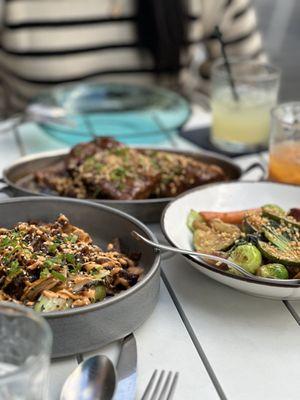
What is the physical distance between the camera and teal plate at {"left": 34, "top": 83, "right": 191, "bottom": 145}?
1995 mm

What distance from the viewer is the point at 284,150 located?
1648 millimetres

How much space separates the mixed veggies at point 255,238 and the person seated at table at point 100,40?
131 cm

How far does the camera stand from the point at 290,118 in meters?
1.71

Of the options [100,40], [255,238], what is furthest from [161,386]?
[100,40]

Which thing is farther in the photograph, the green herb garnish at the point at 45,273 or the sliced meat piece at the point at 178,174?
the sliced meat piece at the point at 178,174

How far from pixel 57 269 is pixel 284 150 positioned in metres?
0.75

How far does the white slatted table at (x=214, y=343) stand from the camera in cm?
102

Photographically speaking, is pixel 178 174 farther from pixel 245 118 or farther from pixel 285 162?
pixel 245 118

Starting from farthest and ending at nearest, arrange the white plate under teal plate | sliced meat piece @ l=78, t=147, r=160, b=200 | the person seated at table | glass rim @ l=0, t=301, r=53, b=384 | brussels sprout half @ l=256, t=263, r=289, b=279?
the person seated at table, sliced meat piece @ l=78, t=147, r=160, b=200, the white plate under teal plate, brussels sprout half @ l=256, t=263, r=289, b=279, glass rim @ l=0, t=301, r=53, b=384

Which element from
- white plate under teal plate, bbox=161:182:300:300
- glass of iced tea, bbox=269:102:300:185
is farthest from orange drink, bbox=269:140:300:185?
white plate under teal plate, bbox=161:182:300:300

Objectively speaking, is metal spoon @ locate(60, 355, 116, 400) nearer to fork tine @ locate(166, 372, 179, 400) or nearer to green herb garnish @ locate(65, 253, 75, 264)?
fork tine @ locate(166, 372, 179, 400)

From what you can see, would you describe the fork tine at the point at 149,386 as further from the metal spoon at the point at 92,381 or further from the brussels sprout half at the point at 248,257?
the brussels sprout half at the point at 248,257

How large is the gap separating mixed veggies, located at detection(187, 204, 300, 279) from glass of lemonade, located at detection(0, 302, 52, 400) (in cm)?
45

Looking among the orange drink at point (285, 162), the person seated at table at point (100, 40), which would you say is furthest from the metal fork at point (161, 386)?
the person seated at table at point (100, 40)
